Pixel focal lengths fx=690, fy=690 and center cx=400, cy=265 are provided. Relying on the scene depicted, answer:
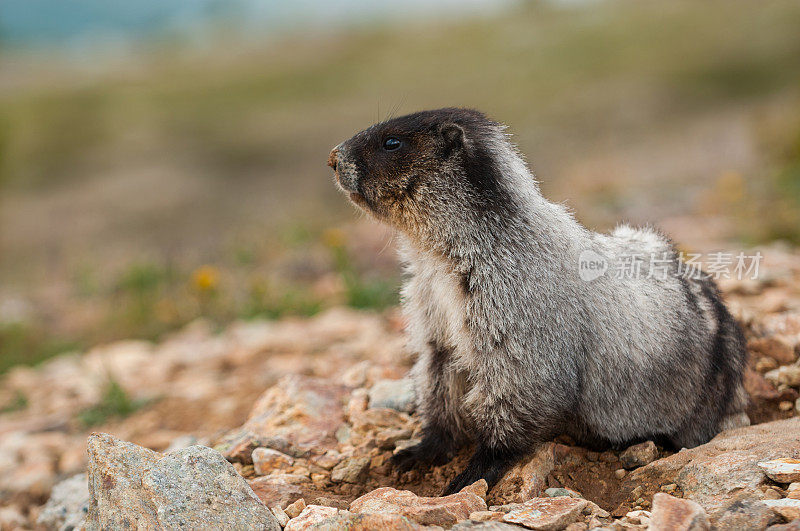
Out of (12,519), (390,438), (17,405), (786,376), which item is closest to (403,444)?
(390,438)

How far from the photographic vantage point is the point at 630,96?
→ 23.5 m

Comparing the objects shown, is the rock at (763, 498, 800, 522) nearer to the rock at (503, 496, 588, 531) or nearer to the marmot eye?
the rock at (503, 496, 588, 531)

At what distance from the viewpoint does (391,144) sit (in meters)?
3.90

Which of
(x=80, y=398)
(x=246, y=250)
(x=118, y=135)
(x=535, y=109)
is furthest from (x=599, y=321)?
(x=118, y=135)

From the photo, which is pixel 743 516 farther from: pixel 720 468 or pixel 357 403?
pixel 357 403

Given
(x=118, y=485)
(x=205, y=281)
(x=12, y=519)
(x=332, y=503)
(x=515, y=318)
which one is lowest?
(x=12, y=519)

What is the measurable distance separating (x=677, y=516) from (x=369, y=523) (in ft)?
3.99

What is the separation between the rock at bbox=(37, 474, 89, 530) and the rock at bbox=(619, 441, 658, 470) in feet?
9.72

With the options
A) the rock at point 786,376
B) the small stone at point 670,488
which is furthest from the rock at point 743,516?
the rock at point 786,376

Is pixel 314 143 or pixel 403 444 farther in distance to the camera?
pixel 314 143

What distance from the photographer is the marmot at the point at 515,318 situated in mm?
3506

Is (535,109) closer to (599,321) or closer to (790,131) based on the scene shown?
(790,131)

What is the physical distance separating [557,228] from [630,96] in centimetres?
2173

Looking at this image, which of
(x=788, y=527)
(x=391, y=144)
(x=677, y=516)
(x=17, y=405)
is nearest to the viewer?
(x=788, y=527)
